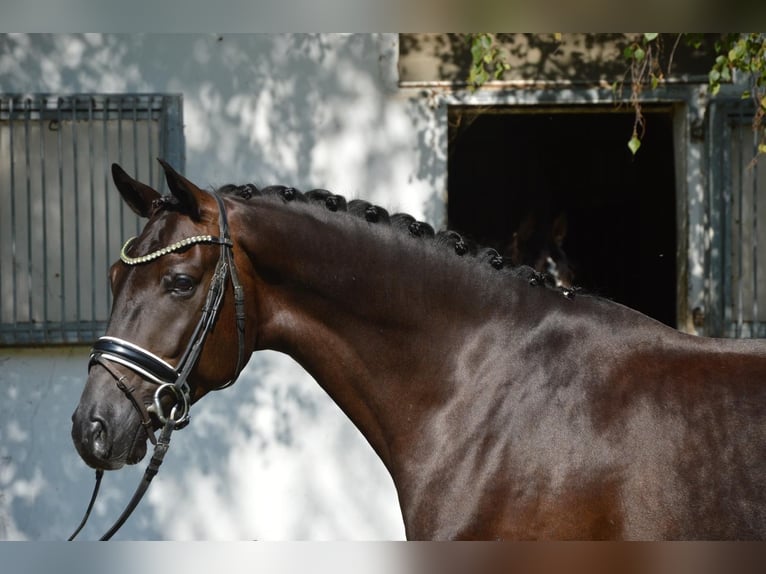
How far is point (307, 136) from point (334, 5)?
448 cm

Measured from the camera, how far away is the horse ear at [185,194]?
2.43m

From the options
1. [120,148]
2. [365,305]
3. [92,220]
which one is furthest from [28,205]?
[365,305]

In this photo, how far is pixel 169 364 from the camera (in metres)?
2.39

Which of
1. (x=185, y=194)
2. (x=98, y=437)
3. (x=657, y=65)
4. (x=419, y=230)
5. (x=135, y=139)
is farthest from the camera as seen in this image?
(x=135, y=139)

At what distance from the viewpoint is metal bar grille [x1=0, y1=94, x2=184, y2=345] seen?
5.05m

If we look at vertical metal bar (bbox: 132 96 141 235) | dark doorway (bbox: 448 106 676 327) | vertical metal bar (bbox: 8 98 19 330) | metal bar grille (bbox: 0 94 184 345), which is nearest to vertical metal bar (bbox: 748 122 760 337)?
dark doorway (bbox: 448 106 676 327)

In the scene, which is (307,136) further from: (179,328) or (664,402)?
(664,402)

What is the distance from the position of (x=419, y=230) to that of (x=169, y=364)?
0.82 meters

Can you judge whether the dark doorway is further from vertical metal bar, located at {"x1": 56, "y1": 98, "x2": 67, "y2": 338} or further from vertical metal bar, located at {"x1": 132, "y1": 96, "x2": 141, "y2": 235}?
vertical metal bar, located at {"x1": 56, "y1": 98, "x2": 67, "y2": 338}

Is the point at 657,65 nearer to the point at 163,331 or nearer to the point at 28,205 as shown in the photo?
the point at 163,331

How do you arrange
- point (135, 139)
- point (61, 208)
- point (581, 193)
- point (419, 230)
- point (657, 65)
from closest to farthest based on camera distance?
1. point (419, 230)
2. point (657, 65)
3. point (135, 139)
4. point (61, 208)
5. point (581, 193)

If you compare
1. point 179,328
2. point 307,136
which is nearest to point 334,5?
point 179,328

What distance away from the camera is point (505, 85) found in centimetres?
518

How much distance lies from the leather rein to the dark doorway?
16.0 ft
